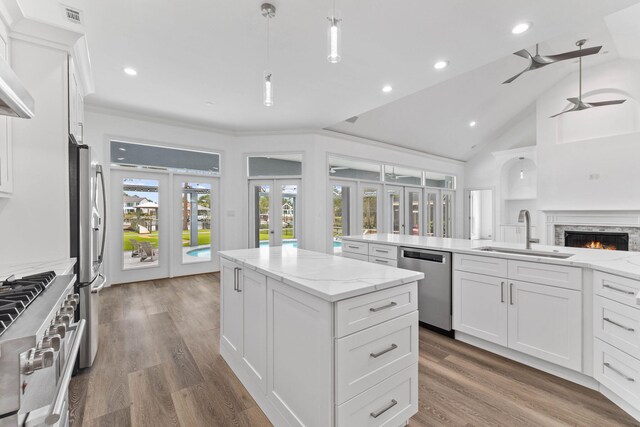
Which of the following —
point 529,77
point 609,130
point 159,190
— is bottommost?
point 159,190

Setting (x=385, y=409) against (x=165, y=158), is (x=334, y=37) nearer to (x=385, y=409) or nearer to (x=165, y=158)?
(x=385, y=409)

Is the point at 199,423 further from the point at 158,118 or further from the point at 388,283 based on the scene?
the point at 158,118

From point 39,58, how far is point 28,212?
1181 millimetres

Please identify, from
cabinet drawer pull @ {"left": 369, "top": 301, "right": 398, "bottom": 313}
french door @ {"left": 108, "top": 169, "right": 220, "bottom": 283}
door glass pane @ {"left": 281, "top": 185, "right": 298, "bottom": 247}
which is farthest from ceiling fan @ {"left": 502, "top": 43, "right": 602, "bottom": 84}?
french door @ {"left": 108, "top": 169, "right": 220, "bottom": 283}

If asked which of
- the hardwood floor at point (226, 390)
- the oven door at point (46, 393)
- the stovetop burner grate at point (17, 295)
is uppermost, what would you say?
the stovetop burner grate at point (17, 295)

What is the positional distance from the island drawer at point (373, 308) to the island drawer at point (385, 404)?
0.32 meters

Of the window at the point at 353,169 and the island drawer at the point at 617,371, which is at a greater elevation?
the window at the point at 353,169

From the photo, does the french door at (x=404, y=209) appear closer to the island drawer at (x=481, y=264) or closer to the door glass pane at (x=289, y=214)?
the door glass pane at (x=289, y=214)

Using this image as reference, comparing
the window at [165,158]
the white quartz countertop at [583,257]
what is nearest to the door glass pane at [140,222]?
the window at [165,158]

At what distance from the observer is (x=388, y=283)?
1.47 meters

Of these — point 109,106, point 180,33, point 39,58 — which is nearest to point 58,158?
point 39,58

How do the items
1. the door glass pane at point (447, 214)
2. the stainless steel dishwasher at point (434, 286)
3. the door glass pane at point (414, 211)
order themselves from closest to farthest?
the stainless steel dishwasher at point (434, 286), the door glass pane at point (414, 211), the door glass pane at point (447, 214)

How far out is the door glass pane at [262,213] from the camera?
602cm

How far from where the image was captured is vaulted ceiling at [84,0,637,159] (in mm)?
2416
